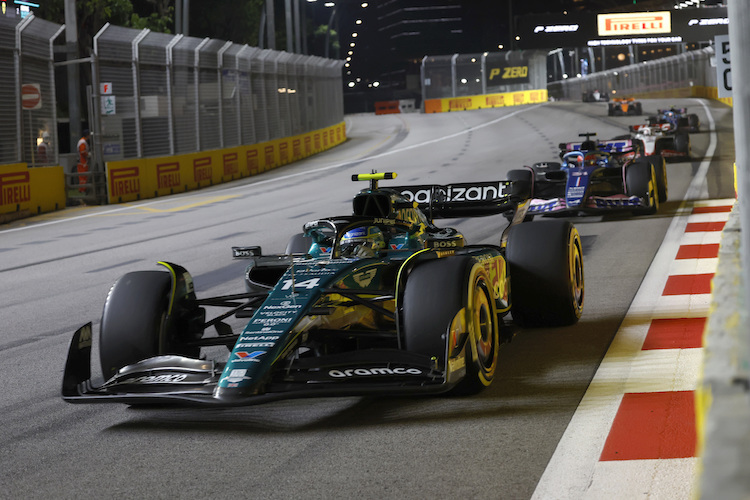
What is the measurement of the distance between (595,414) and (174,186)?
21498 millimetres

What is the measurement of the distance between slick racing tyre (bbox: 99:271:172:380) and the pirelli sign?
5958cm

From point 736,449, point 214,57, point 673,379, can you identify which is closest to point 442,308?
point 673,379

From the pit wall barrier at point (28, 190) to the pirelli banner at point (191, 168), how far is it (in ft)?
4.93

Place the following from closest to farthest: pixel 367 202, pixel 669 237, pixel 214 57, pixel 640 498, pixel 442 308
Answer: pixel 640 498 < pixel 442 308 < pixel 367 202 < pixel 669 237 < pixel 214 57

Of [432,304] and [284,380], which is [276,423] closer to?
[284,380]

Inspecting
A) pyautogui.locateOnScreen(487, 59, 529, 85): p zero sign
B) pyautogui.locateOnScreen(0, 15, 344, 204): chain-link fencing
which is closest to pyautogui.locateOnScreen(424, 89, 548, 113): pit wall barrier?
pyautogui.locateOnScreen(487, 59, 529, 85): p zero sign

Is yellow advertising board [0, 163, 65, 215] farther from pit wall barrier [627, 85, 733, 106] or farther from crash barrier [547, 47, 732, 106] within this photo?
pit wall barrier [627, 85, 733, 106]

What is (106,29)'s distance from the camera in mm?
23516

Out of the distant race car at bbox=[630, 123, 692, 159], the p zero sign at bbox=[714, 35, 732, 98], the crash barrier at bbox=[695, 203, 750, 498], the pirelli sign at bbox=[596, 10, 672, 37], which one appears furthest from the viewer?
the pirelli sign at bbox=[596, 10, 672, 37]

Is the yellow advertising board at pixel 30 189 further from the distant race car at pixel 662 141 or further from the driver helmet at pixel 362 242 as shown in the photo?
the driver helmet at pixel 362 242

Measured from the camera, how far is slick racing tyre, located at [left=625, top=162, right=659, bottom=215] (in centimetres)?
1485

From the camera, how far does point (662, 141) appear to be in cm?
2467

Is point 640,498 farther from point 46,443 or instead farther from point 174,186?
point 174,186

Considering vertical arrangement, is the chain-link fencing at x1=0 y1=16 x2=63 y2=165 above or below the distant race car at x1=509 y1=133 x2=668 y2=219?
above
